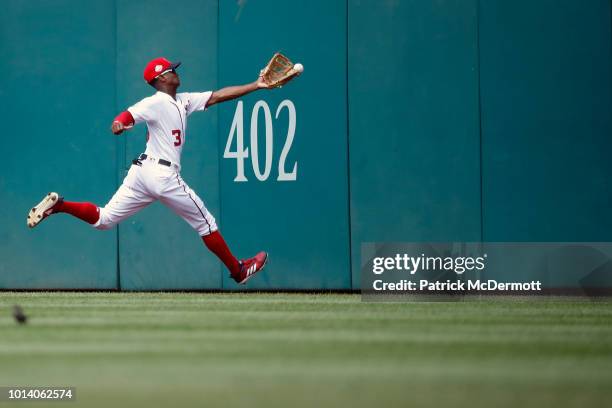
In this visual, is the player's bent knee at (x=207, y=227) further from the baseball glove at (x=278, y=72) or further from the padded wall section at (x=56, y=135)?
the padded wall section at (x=56, y=135)

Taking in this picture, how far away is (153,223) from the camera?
11.5m

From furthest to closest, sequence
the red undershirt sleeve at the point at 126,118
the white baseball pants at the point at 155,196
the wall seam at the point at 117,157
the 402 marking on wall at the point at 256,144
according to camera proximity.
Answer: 1. the wall seam at the point at 117,157
2. the 402 marking on wall at the point at 256,144
3. the white baseball pants at the point at 155,196
4. the red undershirt sleeve at the point at 126,118

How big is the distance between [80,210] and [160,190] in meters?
0.73

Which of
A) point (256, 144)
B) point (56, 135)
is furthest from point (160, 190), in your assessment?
point (56, 135)

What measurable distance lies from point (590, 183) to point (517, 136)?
2.64ft

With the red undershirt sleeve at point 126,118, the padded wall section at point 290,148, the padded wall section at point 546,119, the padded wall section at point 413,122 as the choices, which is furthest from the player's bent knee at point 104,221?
the padded wall section at point 546,119

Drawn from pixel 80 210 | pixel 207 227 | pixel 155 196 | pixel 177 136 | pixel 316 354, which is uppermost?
pixel 177 136

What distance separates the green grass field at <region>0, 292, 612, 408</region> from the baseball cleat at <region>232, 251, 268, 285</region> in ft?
2.78

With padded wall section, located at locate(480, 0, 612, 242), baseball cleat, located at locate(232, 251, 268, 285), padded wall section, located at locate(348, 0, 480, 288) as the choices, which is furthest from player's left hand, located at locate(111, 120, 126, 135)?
padded wall section, located at locate(480, 0, 612, 242)

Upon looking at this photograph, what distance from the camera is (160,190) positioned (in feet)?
32.5

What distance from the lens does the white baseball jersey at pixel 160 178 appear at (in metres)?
9.94

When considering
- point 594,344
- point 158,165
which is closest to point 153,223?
point 158,165

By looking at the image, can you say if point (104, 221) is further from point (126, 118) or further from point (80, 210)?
point (126, 118)

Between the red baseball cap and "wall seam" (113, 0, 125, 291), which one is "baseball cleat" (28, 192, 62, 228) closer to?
the red baseball cap
